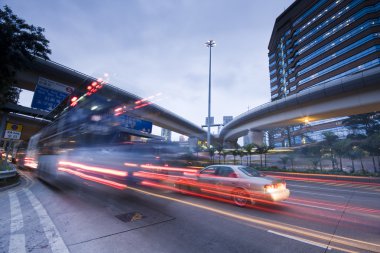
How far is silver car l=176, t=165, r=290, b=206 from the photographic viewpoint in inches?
264

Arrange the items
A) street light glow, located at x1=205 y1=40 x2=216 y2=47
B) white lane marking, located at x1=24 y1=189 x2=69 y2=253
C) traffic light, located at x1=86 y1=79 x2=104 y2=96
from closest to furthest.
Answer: white lane marking, located at x1=24 y1=189 x2=69 y2=253
traffic light, located at x1=86 y1=79 x2=104 y2=96
street light glow, located at x1=205 y1=40 x2=216 y2=47

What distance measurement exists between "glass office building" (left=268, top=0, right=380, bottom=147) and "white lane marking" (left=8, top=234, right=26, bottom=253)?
224ft

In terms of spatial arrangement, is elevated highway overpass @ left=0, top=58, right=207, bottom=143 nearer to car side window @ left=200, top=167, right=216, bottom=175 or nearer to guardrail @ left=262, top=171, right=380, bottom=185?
car side window @ left=200, top=167, right=216, bottom=175

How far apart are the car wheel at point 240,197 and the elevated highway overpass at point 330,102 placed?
59.6 ft

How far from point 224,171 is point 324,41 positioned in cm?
7620

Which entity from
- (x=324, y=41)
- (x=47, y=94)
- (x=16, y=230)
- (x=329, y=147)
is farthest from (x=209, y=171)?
(x=324, y=41)

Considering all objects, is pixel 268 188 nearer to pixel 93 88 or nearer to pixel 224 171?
pixel 224 171

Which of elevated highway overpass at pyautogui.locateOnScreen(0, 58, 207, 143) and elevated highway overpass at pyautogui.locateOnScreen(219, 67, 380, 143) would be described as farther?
elevated highway overpass at pyautogui.locateOnScreen(219, 67, 380, 143)

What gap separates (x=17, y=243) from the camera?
3.88 meters

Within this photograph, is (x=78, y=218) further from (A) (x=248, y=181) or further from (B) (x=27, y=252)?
(A) (x=248, y=181)

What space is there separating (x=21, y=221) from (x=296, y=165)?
1113 inches

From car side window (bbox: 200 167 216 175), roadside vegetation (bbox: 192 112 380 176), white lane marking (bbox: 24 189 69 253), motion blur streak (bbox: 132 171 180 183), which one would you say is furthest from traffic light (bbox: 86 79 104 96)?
roadside vegetation (bbox: 192 112 380 176)

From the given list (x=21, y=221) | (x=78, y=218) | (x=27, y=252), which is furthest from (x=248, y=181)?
(x=21, y=221)

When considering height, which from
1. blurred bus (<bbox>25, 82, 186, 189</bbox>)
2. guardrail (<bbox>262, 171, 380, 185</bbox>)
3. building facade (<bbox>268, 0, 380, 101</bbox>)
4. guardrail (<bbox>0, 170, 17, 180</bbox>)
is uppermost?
building facade (<bbox>268, 0, 380, 101</bbox>)
